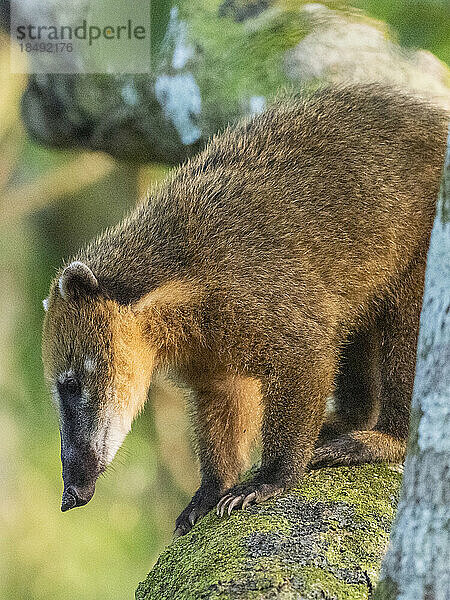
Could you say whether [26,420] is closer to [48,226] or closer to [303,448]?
[48,226]

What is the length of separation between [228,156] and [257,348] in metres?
1.02

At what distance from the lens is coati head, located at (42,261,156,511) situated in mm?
3545

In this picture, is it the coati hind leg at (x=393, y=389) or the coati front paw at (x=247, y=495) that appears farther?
the coati hind leg at (x=393, y=389)

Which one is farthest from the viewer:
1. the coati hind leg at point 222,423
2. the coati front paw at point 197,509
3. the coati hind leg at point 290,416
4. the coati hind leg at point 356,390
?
the coati hind leg at point 356,390

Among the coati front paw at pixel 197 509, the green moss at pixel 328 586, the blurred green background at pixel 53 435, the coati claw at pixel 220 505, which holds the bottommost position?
the blurred green background at pixel 53 435

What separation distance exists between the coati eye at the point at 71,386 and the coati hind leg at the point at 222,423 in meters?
0.58

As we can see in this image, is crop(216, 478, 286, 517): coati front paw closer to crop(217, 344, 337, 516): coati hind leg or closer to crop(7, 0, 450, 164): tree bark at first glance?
crop(217, 344, 337, 516): coati hind leg

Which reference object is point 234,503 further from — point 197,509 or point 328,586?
point 328,586

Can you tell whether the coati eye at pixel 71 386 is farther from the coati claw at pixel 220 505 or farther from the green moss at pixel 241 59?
the green moss at pixel 241 59

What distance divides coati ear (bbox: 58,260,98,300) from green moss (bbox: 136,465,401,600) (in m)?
1.12

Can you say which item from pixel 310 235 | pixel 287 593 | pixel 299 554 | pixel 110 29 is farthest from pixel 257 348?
pixel 110 29

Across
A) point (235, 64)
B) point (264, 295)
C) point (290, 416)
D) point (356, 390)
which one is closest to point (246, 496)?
point (290, 416)

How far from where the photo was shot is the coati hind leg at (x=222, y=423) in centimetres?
390

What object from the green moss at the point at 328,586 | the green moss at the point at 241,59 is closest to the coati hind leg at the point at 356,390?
the green moss at the point at 328,586
